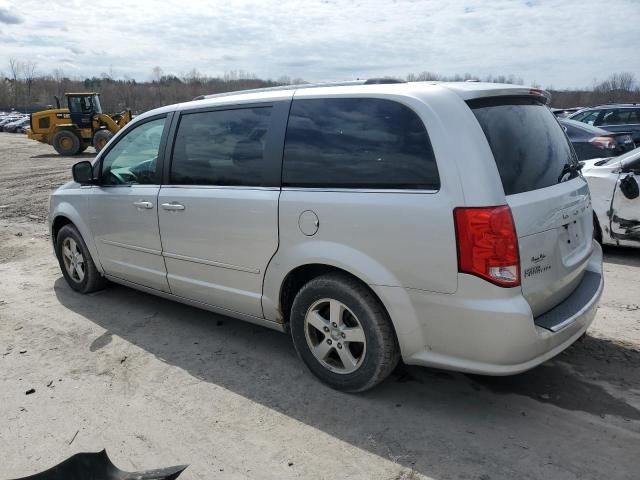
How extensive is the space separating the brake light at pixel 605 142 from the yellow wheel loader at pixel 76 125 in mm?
20191

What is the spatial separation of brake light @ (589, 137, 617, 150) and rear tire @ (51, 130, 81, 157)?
71.5 feet

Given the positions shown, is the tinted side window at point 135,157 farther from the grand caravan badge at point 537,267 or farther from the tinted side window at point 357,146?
the grand caravan badge at point 537,267

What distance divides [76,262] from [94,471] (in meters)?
3.18

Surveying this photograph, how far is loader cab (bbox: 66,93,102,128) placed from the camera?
24.2m

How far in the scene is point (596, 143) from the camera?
9406mm

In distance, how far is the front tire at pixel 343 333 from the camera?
3.14 m

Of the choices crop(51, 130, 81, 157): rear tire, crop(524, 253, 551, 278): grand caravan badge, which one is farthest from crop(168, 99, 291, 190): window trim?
crop(51, 130, 81, 157): rear tire

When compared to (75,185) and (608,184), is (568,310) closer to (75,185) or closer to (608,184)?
(608,184)

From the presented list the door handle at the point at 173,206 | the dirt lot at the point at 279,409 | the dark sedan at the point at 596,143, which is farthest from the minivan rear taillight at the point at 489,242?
the dark sedan at the point at 596,143

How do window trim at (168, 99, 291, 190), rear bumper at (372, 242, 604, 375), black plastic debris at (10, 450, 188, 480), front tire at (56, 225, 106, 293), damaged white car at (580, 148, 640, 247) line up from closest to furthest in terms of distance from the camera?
black plastic debris at (10, 450, 188, 480), rear bumper at (372, 242, 604, 375), window trim at (168, 99, 291, 190), front tire at (56, 225, 106, 293), damaged white car at (580, 148, 640, 247)

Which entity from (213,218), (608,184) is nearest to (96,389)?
(213,218)

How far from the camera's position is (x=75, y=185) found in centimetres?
528

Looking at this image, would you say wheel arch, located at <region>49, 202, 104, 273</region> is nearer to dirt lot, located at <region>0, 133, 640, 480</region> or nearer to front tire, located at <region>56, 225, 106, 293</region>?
front tire, located at <region>56, 225, 106, 293</region>

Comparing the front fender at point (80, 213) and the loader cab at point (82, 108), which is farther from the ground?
the loader cab at point (82, 108)
